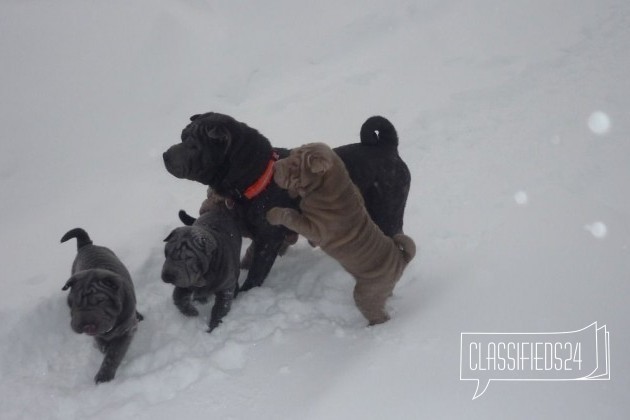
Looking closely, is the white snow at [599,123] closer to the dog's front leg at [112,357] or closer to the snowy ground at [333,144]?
the snowy ground at [333,144]

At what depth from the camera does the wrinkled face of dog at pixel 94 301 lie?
309cm

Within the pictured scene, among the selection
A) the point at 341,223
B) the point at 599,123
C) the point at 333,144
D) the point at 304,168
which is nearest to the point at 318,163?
the point at 304,168

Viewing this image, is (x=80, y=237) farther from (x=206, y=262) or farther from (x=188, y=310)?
(x=206, y=262)

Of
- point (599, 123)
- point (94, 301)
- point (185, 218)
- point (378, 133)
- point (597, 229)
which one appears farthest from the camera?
point (599, 123)

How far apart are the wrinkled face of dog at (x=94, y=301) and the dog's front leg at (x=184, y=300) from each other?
0.61 meters

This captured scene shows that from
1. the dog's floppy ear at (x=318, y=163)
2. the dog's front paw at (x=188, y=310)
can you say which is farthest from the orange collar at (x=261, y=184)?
the dog's front paw at (x=188, y=310)

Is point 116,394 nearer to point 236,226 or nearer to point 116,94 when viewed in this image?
point 236,226

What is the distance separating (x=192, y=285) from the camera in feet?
12.0

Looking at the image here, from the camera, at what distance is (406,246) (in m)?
3.67

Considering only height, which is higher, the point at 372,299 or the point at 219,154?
the point at 219,154

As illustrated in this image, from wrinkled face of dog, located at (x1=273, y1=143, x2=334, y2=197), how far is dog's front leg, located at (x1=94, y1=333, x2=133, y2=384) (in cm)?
165

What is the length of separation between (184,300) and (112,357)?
66 cm

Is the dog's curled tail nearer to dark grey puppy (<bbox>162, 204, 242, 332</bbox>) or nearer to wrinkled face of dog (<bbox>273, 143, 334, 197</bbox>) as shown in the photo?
wrinkled face of dog (<bbox>273, 143, 334, 197</bbox>)

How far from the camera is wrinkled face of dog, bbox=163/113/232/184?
11.9ft
